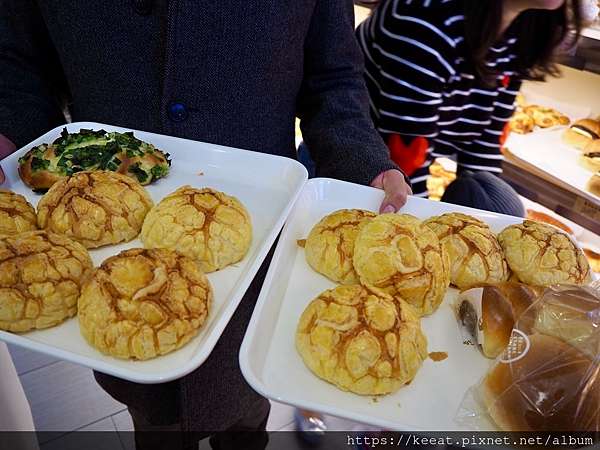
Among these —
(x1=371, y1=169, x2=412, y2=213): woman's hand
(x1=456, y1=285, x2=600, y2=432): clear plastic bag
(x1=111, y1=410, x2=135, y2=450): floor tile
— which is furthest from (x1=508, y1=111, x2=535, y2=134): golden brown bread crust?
(x1=111, y1=410, x2=135, y2=450): floor tile

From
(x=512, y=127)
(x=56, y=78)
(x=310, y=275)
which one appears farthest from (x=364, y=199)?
(x=512, y=127)

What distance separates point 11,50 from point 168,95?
638 mm

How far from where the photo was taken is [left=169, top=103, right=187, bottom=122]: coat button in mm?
1708

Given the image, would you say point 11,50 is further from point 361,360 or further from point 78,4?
point 361,360

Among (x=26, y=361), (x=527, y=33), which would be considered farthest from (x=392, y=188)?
(x=26, y=361)

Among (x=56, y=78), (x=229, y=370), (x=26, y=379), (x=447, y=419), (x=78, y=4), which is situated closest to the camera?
(x=447, y=419)

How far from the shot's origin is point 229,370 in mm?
1768

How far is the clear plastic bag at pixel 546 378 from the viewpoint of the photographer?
3.48 ft

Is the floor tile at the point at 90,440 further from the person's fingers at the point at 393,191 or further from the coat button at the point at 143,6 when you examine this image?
the coat button at the point at 143,6

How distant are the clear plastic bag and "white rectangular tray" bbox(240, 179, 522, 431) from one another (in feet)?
0.23

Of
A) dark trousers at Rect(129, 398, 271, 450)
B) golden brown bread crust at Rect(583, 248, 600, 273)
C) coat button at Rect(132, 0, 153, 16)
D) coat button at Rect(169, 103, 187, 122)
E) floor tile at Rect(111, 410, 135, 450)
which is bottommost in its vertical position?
floor tile at Rect(111, 410, 135, 450)

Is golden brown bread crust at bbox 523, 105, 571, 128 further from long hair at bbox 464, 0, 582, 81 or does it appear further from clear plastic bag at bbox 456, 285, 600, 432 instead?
clear plastic bag at bbox 456, 285, 600, 432

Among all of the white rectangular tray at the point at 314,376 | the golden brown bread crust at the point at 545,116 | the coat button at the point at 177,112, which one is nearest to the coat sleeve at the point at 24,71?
the coat button at the point at 177,112

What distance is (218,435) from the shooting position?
2.32 metres
